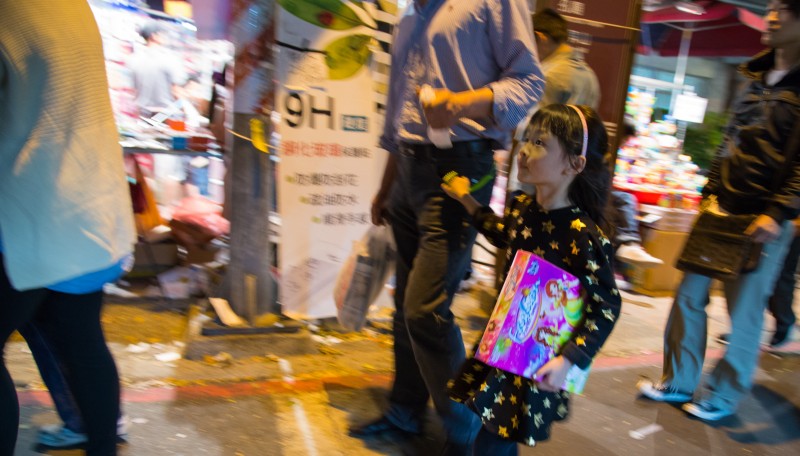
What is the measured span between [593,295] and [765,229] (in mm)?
1522

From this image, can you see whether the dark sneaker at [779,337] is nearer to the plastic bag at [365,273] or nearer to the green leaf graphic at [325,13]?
the plastic bag at [365,273]

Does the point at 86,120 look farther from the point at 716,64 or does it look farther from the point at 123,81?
the point at 716,64

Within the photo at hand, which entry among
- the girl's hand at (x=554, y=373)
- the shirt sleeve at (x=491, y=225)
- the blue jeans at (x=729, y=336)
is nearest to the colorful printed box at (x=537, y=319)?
the girl's hand at (x=554, y=373)

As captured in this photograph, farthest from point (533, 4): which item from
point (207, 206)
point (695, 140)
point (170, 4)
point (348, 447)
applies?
point (695, 140)

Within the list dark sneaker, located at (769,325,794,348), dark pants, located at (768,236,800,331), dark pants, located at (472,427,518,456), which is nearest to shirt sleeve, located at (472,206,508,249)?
dark pants, located at (472,427,518,456)

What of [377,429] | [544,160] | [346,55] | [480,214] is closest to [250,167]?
[346,55]

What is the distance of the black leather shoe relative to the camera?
2.74m

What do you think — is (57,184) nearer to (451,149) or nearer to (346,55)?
(451,149)

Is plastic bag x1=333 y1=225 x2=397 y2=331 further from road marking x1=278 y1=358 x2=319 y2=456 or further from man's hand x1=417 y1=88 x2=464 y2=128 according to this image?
man's hand x1=417 y1=88 x2=464 y2=128

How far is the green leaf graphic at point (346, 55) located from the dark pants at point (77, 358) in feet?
5.97

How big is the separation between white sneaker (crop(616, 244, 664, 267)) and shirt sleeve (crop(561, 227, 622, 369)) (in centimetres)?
410

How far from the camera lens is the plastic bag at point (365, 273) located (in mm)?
2904

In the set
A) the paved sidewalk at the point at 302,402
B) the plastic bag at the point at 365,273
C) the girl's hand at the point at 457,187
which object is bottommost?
the paved sidewalk at the point at 302,402

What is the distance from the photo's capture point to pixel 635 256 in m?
5.65
